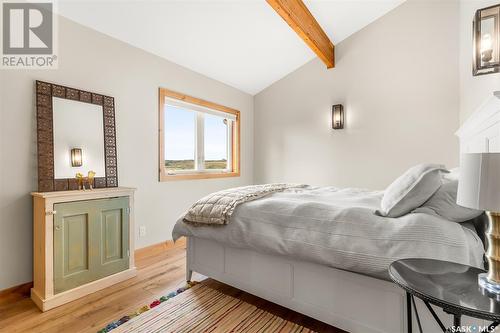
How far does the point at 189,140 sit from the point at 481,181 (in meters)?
3.29

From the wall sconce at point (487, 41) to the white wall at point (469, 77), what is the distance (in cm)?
7

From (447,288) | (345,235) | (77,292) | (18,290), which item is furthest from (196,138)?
(447,288)

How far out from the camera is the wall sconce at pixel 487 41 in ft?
5.68

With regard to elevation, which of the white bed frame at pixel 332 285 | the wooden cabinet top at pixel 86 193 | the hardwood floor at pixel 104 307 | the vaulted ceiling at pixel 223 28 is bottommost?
the hardwood floor at pixel 104 307

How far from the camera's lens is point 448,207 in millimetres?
1356

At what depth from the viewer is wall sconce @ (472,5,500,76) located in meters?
1.73

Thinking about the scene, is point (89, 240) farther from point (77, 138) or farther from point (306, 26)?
point (306, 26)

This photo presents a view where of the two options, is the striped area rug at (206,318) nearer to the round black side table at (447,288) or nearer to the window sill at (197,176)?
the round black side table at (447,288)

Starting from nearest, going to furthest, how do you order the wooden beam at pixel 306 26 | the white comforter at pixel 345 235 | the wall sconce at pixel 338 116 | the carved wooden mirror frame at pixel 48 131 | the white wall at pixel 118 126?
the white comforter at pixel 345 235
the white wall at pixel 118 126
the carved wooden mirror frame at pixel 48 131
the wooden beam at pixel 306 26
the wall sconce at pixel 338 116

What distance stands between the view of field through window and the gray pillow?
2821mm

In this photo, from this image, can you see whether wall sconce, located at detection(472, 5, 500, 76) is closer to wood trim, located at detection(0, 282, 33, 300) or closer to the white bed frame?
the white bed frame

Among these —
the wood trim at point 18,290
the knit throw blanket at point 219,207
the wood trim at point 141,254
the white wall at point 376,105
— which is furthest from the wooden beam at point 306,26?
the wood trim at point 18,290

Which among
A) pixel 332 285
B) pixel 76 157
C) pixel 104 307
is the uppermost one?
pixel 76 157

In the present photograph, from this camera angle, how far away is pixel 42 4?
220 centimetres
